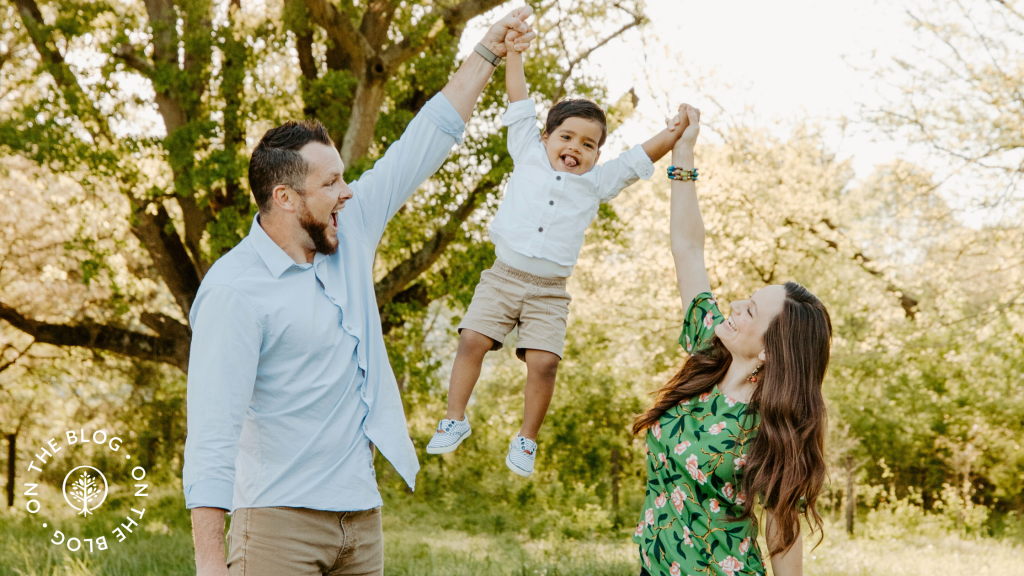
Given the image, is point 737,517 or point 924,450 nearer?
point 737,517

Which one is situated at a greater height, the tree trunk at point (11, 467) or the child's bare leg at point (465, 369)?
the child's bare leg at point (465, 369)

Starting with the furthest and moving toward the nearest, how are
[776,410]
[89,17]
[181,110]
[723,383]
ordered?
[181,110]
[89,17]
[723,383]
[776,410]

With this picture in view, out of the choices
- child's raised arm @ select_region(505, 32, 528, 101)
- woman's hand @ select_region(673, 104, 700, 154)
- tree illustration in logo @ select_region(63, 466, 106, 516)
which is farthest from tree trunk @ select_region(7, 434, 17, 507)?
woman's hand @ select_region(673, 104, 700, 154)

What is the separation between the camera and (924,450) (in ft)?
45.5

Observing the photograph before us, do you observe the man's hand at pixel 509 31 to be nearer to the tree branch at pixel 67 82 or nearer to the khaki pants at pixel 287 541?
the khaki pants at pixel 287 541

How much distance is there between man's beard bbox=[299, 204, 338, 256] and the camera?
2.10 m

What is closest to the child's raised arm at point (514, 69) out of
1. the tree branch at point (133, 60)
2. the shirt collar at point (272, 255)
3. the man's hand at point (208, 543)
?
the shirt collar at point (272, 255)

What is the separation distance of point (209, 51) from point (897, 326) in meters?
12.1

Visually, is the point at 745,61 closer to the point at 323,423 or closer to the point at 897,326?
the point at 897,326

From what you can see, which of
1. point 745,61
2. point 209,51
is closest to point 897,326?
point 745,61

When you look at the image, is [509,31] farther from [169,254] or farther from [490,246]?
[169,254]

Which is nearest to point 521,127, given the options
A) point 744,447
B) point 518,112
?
point 518,112

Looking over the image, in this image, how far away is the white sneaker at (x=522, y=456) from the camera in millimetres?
3234

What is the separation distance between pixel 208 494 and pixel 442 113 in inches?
53.2
